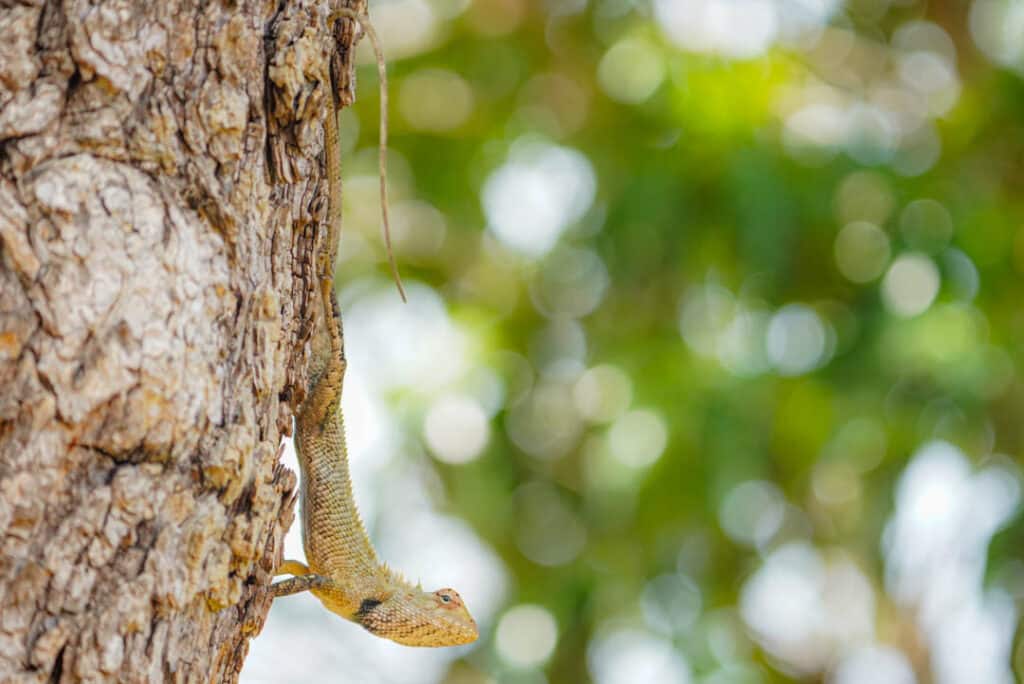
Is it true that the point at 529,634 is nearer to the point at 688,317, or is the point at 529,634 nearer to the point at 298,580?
the point at 688,317

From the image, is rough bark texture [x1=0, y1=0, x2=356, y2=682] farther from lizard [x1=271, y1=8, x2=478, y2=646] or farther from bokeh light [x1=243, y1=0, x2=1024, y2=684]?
bokeh light [x1=243, y1=0, x2=1024, y2=684]

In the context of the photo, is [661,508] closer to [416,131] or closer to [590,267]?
[590,267]

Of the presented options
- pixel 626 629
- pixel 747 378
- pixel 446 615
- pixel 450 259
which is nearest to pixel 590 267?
pixel 450 259

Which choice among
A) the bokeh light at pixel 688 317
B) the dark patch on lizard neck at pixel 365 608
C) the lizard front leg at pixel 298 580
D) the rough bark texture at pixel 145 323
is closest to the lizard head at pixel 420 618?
the dark patch on lizard neck at pixel 365 608

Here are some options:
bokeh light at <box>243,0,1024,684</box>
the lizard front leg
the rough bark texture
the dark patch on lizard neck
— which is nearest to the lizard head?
the dark patch on lizard neck

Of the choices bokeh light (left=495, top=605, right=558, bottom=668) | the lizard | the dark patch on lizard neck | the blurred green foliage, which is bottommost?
the dark patch on lizard neck

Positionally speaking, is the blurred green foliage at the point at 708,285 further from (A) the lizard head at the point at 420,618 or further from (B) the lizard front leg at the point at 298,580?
(B) the lizard front leg at the point at 298,580

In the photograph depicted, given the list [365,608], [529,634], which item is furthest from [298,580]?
[529,634]
